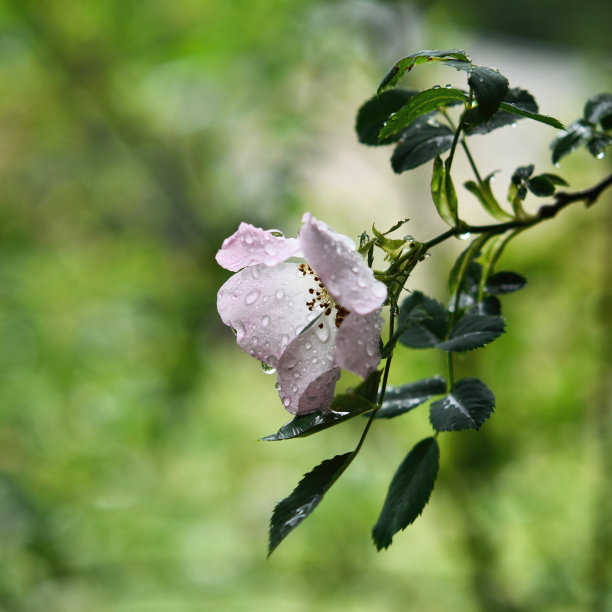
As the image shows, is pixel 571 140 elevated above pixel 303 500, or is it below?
above

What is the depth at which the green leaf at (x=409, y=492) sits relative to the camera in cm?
34

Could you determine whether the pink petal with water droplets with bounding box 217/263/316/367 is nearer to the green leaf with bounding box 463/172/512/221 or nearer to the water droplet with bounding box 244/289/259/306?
the water droplet with bounding box 244/289/259/306

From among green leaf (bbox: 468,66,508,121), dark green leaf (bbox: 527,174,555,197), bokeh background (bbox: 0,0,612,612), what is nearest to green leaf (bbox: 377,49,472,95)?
green leaf (bbox: 468,66,508,121)

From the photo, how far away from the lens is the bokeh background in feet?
4.68

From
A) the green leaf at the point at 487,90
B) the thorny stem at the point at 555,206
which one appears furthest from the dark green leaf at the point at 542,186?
the green leaf at the point at 487,90

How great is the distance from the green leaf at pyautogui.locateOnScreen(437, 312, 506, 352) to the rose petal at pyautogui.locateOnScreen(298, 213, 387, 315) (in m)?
0.08

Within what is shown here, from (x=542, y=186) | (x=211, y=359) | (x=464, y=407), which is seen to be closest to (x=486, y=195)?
(x=542, y=186)

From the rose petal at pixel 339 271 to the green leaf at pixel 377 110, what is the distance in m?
0.18

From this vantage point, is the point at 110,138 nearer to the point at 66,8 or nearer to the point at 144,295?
the point at 66,8

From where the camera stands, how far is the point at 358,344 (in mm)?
290

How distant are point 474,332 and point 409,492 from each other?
10 centimetres

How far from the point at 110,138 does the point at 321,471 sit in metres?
2.03

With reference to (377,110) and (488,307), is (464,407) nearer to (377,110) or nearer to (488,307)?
(488,307)

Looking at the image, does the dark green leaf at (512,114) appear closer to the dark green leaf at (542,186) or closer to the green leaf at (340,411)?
the dark green leaf at (542,186)
